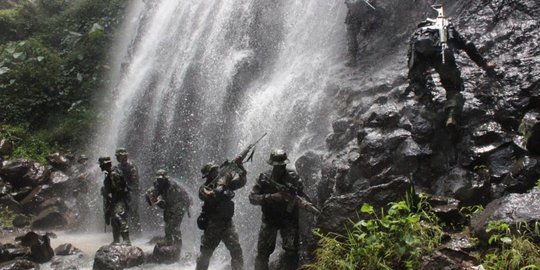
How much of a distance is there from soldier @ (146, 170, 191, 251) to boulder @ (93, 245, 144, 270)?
2.23 feet

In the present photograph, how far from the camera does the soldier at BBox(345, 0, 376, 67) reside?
1142cm

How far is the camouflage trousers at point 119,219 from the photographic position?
9.48 meters

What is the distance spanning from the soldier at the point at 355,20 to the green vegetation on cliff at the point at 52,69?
11.2m

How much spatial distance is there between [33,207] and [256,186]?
972 cm

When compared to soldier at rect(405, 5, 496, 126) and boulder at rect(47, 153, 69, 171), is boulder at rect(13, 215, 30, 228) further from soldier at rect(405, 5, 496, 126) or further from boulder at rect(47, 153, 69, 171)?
soldier at rect(405, 5, 496, 126)

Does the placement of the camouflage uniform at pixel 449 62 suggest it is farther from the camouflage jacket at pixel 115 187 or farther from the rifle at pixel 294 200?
the camouflage jacket at pixel 115 187

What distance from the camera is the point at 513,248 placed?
4.84 metres

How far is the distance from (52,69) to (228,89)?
10764mm

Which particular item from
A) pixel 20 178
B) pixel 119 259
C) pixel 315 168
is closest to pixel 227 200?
pixel 315 168

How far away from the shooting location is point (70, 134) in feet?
58.4

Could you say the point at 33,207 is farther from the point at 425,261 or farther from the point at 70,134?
the point at 425,261

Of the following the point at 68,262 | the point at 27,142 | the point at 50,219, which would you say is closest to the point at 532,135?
the point at 68,262

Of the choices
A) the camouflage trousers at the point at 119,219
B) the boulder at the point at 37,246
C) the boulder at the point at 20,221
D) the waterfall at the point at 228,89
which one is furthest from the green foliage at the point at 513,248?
the boulder at the point at 20,221

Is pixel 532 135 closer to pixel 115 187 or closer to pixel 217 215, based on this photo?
pixel 217 215
